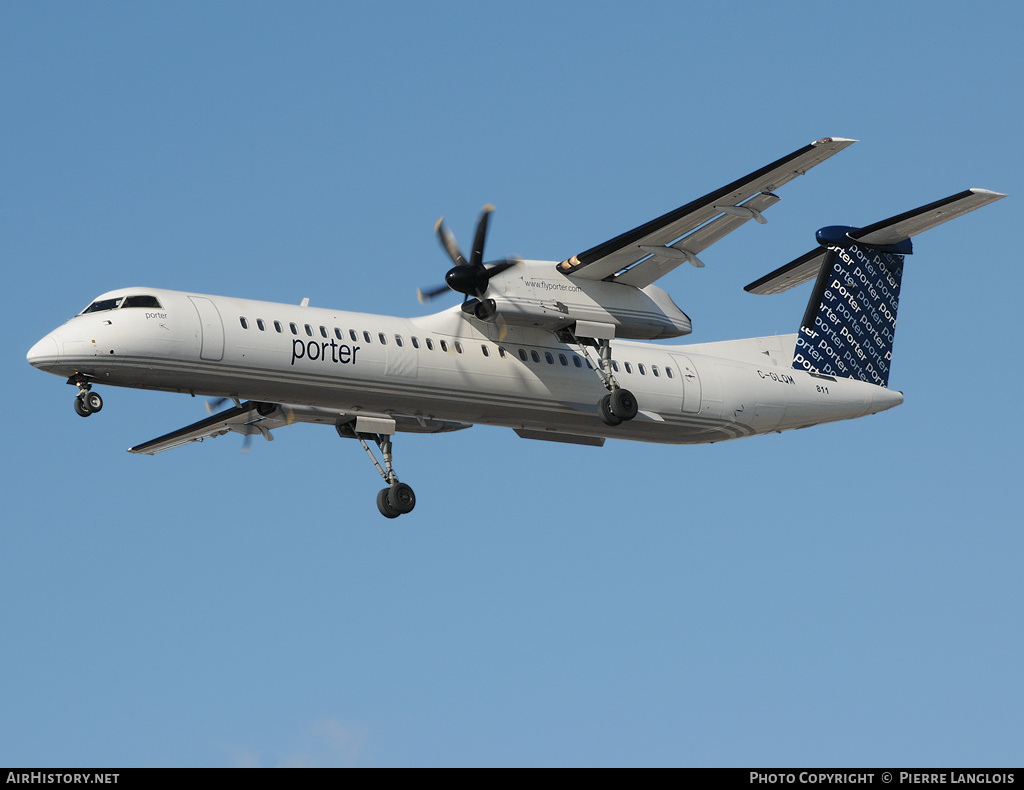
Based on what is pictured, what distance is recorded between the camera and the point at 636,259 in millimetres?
22438

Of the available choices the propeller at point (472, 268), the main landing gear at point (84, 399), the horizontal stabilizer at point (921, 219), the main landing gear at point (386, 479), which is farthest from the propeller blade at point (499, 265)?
the horizontal stabilizer at point (921, 219)

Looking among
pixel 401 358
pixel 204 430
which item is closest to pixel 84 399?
pixel 401 358

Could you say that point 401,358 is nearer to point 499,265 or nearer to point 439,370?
point 439,370

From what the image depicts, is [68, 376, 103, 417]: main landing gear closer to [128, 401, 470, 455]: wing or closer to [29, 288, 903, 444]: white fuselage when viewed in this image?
[29, 288, 903, 444]: white fuselage

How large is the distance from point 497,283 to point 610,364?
2.56 m

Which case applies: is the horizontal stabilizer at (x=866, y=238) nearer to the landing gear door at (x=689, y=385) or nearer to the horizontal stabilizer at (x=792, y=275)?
the horizontal stabilizer at (x=792, y=275)

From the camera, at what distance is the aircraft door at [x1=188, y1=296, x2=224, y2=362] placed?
63.3 ft

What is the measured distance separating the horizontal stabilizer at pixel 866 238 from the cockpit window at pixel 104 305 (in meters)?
13.0

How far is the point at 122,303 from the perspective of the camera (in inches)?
755

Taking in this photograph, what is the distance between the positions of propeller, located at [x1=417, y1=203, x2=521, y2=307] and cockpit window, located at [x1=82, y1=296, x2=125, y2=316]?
16.6 feet

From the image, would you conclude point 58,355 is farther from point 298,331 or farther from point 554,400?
point 554,400

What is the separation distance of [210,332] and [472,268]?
4490 mm
